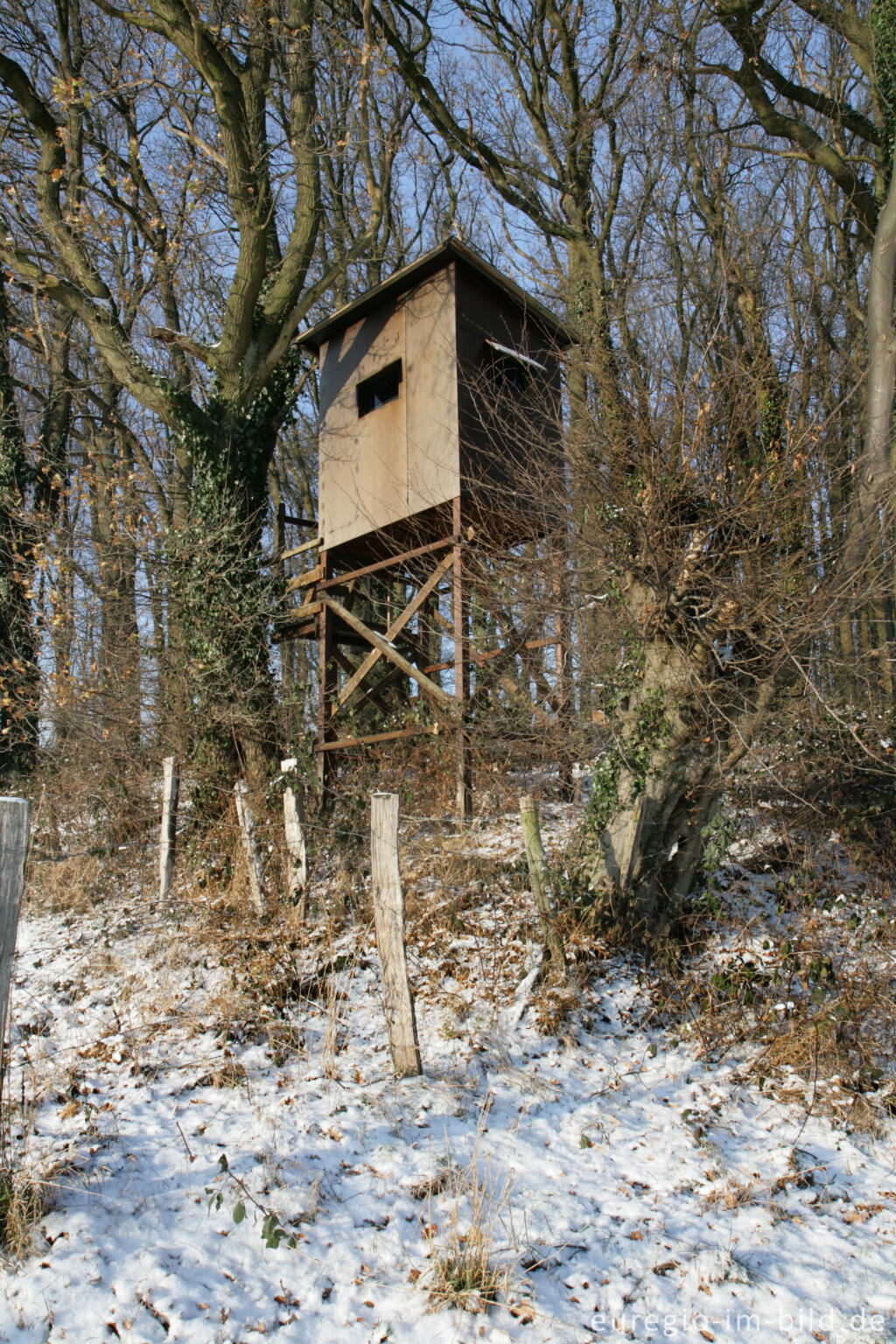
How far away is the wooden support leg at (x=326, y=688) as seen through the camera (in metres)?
11.1

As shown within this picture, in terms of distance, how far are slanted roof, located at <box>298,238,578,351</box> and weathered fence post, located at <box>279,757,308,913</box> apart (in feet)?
21.0

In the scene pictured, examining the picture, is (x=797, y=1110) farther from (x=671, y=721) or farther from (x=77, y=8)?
(x=77, y=8)

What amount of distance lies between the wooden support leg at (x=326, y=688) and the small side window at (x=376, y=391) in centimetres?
213

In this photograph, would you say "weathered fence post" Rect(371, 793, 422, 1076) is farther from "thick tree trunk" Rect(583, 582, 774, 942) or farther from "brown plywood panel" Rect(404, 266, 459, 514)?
"brown plywood panel" Rect(404, 266, 459, 514)

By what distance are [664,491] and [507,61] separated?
35.6ft

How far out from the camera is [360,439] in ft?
37.0

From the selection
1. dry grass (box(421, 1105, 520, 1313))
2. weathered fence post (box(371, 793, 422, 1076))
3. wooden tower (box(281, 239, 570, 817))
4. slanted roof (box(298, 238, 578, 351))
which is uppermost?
slanted roof (box(298, 238, 578, 351))

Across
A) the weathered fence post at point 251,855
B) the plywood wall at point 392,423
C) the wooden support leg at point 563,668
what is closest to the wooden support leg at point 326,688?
the plywood wall at point 392,423

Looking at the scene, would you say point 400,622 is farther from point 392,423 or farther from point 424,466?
point 392,423

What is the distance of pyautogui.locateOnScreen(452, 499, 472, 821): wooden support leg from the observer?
902cm

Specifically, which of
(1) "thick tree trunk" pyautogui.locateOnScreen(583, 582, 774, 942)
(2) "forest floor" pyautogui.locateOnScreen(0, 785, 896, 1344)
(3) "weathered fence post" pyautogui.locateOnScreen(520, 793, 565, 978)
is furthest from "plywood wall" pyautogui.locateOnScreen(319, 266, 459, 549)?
(2) "forest floor" pyautogui.locateOnScreen(0, 785, 896, 1344)

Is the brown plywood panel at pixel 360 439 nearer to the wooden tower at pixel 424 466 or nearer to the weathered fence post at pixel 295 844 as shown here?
the wooden tower at pixel 424 466

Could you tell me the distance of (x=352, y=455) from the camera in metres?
11.4

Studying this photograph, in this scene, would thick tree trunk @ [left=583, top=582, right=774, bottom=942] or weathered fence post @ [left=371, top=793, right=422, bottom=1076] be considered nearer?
weathered fence post @ [left=371, top=793, right=422, bottom=1076]
